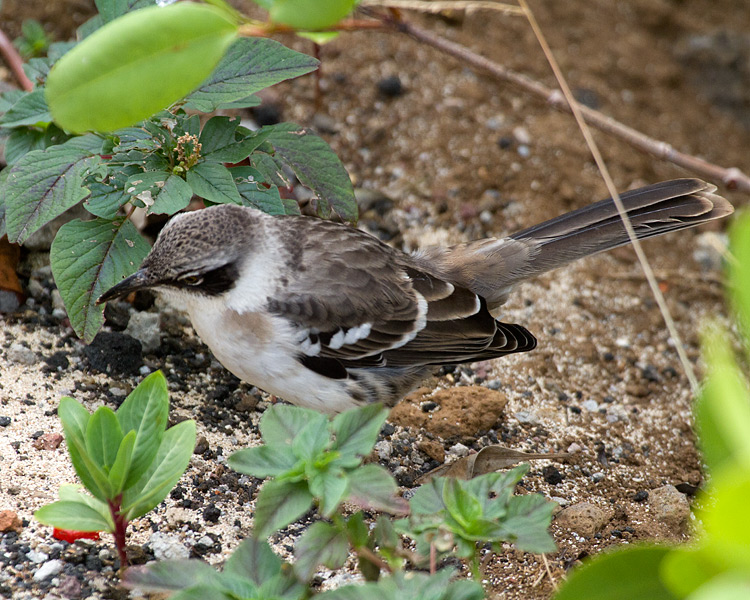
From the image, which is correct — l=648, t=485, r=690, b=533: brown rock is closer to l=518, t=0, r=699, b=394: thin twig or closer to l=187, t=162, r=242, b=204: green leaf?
l=518, t=0, r=699, b=394: thin twig

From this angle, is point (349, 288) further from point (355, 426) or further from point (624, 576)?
point (624, 576)

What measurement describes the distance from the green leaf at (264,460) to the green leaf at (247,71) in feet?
5.65

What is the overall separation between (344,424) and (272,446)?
0.24 m

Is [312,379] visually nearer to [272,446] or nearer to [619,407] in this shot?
[272,446]

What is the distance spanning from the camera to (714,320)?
5422mm

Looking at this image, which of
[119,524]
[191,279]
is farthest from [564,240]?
[119,524]

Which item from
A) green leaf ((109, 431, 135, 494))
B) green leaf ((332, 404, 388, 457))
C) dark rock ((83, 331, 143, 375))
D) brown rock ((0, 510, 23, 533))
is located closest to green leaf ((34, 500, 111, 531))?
green leaf ((109, 431, 135, 494))

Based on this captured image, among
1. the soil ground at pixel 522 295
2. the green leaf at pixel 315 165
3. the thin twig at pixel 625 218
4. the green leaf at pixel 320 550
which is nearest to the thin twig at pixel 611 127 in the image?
the thin twig at pixel 625 218

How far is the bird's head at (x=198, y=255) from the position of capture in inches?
141

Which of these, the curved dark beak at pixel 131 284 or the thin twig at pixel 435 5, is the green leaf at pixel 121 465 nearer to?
the curved dark beak at pixel 131 284

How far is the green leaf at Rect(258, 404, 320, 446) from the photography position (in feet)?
8.83

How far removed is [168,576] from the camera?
2.51m

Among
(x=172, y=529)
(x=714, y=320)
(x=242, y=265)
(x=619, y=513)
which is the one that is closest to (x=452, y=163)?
(x=714, y=320)

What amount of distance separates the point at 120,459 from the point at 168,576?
448 mm
